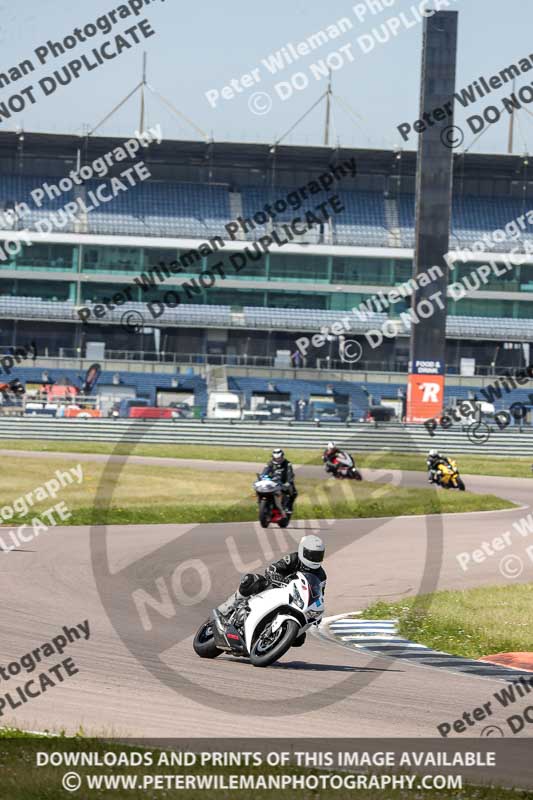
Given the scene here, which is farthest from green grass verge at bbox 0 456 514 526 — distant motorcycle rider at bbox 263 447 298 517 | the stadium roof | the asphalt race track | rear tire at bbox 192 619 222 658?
the stadium roof

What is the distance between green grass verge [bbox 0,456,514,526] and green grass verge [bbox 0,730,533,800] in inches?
642

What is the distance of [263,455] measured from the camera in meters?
46.5

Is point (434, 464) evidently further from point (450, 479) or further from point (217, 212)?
point (217, 212)

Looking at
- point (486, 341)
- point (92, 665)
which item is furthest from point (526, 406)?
point (92, 665)

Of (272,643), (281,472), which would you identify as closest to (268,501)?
(281,472)

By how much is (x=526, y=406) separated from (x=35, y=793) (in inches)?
2352

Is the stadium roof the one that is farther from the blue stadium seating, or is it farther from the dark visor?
the dark visor

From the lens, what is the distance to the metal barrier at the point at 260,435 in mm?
48938

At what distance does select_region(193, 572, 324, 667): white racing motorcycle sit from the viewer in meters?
11.4

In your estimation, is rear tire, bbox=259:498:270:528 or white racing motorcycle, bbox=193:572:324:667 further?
rear tire, bbox=259:498:270:528

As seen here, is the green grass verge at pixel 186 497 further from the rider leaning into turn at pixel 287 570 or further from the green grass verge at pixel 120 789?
the green grass verge at pixel 120 789

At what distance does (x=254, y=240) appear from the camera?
74.5 metres

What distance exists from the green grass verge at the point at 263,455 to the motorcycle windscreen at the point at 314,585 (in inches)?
1272

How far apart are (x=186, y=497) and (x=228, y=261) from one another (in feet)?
148
